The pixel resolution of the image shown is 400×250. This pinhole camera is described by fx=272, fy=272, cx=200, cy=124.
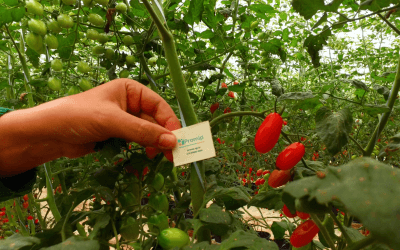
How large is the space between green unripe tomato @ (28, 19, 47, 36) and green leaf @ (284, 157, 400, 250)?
2.65 feet

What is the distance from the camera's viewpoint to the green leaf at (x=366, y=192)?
0.23 meters

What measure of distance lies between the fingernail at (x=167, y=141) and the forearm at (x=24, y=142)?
1.07 feet

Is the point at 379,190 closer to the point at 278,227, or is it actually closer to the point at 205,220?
the point at 205,220

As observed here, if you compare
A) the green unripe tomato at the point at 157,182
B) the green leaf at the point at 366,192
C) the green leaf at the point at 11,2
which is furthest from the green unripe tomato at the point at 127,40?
the green leaf at the point at 366,192

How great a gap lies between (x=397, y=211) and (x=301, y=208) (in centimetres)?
11

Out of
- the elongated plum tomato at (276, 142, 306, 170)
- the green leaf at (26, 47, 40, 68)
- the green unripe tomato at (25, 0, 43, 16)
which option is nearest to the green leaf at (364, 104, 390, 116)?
the elongated plum tomato at (276, 142, 306, 170)

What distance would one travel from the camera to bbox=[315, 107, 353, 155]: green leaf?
1.74ft

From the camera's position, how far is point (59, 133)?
71 cm

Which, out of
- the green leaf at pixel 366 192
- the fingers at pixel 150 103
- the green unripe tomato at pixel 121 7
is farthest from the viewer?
the green unripe tomato at pixel 121 7

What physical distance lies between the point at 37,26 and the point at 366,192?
88 cm

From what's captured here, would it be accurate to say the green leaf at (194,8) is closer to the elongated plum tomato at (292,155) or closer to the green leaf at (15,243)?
the elongated plum tomato at (292,155)

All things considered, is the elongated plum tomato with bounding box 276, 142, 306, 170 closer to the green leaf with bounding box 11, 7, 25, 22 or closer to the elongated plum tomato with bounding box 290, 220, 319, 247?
the elongated plum tomato with bounding box 290, 220, 319, 247

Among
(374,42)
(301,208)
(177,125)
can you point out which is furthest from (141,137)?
(374,42)

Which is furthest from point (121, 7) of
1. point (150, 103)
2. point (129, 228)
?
point (129, 228)
